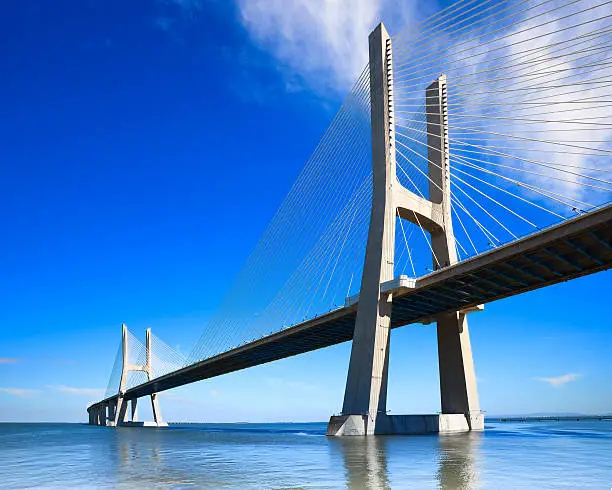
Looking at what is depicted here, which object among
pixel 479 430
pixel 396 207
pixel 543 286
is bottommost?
pixel 479 430

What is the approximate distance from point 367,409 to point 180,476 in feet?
59.4

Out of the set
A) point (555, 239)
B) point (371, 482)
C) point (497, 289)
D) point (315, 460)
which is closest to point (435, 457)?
point (315, 460)

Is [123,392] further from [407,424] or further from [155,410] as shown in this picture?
[407,424]

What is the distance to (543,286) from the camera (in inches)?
1238

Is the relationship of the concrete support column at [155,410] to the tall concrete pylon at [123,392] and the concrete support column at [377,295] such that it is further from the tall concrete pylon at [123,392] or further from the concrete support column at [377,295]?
the concrete support column at [377,295]

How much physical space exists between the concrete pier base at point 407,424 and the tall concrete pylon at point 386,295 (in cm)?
5

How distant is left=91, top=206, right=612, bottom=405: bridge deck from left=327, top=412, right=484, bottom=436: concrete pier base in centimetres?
629

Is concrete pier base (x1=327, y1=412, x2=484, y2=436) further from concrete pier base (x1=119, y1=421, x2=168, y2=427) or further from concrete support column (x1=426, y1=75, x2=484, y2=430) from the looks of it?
concrete pier base (x1=119, y1=421, x2=168, y2=427)

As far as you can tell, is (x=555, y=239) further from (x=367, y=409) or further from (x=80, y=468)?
(x=80, y=468)

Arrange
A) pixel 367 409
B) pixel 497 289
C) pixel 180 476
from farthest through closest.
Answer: pixel 497 289 < pixel 367 409 < pixel 180 476

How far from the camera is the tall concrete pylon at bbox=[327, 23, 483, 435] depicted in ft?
101

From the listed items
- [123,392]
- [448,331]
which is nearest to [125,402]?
[123,392]

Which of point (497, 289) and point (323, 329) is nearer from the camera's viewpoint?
point (497, 289)

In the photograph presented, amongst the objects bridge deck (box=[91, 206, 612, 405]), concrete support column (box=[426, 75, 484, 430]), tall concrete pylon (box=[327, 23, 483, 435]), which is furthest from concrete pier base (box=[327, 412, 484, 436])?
bridge deck (box=[91, 206, 612, 405])
